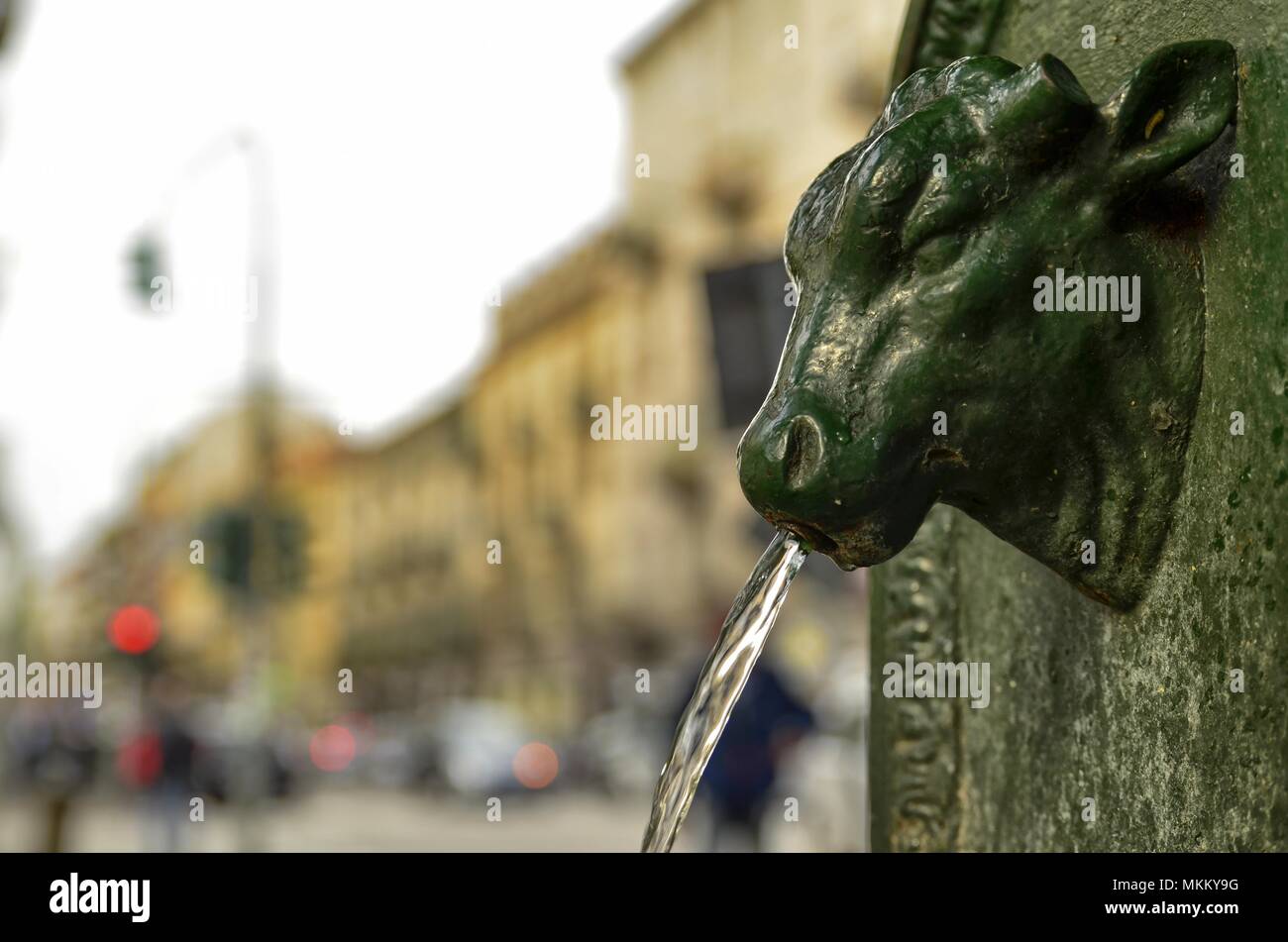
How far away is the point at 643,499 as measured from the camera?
41.8 m

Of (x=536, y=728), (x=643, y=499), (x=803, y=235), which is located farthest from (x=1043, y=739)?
(x=536, y=728)

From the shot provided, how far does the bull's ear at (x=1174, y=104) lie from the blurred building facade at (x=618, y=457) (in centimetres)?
1113

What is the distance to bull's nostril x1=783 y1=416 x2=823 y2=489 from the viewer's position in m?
1.89

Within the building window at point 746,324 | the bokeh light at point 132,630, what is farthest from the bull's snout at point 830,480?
the bokeh light at point 132,630

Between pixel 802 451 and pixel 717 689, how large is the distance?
1.43 feet

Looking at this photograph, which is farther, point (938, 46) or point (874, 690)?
point (874, 690)

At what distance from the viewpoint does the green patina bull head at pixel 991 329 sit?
1898mm

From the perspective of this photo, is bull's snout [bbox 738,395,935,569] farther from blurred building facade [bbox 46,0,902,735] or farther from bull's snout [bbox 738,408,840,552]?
blurred building facade [bbox 46,0,902,735]

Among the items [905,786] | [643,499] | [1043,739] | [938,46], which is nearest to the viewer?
[1043,739]

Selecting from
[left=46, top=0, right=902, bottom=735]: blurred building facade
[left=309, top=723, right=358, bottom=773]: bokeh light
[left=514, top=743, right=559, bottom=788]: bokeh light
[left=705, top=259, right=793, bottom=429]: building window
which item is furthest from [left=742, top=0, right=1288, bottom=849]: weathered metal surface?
[left=309, top=723, right=358, bottom=773]: bokeh light

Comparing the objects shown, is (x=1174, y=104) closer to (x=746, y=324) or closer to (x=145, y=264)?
(x=746, y=324)

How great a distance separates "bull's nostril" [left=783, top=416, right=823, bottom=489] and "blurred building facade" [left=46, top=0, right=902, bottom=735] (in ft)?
36.3
